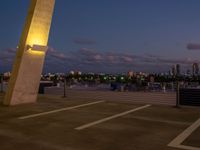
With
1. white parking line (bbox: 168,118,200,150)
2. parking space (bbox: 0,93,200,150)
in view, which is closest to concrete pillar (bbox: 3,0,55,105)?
parking space (bbox: 0,93,200,150)

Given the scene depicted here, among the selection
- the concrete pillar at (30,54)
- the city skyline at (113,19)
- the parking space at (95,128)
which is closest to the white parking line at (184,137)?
the parking space at (95,128)

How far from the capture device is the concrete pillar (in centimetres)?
852

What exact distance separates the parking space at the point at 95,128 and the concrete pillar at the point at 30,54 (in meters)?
1.05

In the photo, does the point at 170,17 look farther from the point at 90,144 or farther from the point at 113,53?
the point at 113,53

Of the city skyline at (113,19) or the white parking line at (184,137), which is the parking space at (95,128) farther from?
the city skyline at (113,19)

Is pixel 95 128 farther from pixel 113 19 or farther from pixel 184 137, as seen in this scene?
pixel 113 19

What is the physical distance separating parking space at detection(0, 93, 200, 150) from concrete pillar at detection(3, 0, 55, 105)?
1.05 meters

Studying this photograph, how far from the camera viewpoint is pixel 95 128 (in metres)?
5.33

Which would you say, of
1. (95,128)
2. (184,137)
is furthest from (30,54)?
(184,137)

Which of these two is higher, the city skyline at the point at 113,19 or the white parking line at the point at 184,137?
the city skyline at the point at 113,19

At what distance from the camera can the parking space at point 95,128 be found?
416cm

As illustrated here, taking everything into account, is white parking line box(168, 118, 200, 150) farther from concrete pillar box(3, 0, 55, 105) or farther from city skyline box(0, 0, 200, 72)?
city skyline box(0, 0, 200, 72)

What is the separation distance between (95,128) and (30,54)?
Result: 4.61 metres

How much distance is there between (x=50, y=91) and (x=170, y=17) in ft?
59.3
